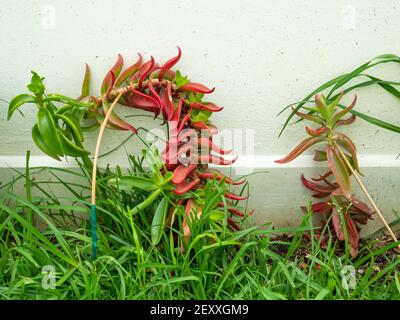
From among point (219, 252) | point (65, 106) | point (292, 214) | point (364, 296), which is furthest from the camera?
point (292, 214)

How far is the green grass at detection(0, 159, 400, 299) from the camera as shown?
5.80ft

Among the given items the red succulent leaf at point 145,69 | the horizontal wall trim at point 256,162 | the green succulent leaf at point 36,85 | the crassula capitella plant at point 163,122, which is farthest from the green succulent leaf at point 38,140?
the red succulent leaf at point 145,69

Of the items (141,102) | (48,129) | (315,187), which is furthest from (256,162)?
(48,129)

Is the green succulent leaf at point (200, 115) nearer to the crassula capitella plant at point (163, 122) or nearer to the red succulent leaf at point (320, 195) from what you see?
the crassula capitella plant at point (163, 122)

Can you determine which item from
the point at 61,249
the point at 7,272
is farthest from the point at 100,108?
the point at 7,272

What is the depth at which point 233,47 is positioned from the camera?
6.87ft

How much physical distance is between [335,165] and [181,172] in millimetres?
480

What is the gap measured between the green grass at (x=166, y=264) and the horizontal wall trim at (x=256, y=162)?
175 millimetres

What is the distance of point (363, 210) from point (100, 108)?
3.05ft

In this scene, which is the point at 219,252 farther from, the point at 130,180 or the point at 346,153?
the point at 346,153

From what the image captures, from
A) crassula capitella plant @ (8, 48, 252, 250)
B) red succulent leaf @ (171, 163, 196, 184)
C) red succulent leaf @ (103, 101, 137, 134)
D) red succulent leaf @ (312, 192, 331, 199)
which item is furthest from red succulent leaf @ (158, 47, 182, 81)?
red succulent leaf @ (312, 192, 331, 199)

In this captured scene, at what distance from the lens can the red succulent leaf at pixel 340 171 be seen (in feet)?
6.44

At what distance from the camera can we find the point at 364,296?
5.84ft

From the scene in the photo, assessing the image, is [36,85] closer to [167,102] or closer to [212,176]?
[167,102]
